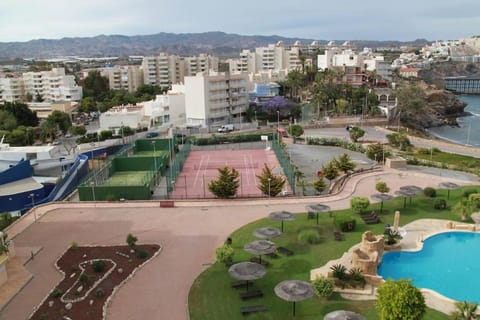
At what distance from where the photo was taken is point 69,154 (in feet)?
194

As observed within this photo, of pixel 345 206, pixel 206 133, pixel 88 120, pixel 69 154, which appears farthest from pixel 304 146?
pixel 88 120

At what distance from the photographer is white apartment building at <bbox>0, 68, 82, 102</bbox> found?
373 feet

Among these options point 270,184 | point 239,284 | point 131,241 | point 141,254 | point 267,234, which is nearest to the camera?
point 239,284

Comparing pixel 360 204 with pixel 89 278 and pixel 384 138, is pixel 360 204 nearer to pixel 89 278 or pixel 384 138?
pixel 89 278

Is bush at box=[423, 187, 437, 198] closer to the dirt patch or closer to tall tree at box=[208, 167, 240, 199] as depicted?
tall tree at box=[208, 167, 240, 199]

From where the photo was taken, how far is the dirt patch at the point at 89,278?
1950 centimetres

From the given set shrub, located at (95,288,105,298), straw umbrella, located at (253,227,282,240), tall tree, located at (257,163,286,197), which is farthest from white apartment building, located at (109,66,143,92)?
shrub, located at (95,288,105,298)

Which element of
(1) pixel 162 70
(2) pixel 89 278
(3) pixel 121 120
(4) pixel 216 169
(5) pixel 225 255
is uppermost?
(1) pixel 162 70

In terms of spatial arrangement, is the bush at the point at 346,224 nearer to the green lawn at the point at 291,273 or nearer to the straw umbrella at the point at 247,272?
the green lawn at the point at 291,273

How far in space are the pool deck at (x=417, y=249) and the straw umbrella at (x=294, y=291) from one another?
3.22 m

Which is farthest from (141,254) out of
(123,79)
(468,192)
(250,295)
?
(123,79)

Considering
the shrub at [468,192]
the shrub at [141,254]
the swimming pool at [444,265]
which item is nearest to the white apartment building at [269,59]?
the shrub at [468,192]

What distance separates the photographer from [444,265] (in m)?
24.1

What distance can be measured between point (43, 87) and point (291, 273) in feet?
381
